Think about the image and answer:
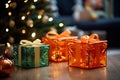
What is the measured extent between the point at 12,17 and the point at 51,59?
0.44 m

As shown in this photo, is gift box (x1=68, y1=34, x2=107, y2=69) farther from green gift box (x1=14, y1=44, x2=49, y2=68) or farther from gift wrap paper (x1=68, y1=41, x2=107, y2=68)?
green gift box (x1=14, y1=44, x2=49, y2=68)

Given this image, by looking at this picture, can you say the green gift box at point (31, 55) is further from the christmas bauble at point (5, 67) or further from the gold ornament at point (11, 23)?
the gold ornament at point (11, 23)

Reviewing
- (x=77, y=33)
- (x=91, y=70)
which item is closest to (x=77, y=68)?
(x=91, y=70)

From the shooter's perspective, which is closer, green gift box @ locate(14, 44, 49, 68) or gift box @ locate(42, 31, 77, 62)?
green gift box @ locate(14, 44, 49, 68)

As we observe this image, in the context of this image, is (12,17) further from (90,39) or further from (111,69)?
(111,69)

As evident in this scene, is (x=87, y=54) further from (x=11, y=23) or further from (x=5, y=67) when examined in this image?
(x=11, y=23)

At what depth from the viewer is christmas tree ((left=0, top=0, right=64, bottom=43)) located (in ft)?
7.54

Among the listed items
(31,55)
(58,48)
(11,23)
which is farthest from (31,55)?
(11,23)

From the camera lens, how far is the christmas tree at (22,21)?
2.30 m

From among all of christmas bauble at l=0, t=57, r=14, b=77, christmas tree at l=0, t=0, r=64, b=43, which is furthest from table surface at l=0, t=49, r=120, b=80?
christmas tree at l=0, t=0, r=64, b=43

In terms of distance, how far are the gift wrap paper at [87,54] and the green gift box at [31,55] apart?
159 mm

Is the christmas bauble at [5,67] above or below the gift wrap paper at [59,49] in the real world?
below

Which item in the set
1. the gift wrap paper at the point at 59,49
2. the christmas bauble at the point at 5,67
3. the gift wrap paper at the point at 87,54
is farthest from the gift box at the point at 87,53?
the christmas bauble at the point at 5,67

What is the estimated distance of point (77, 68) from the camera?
6.40 ft
